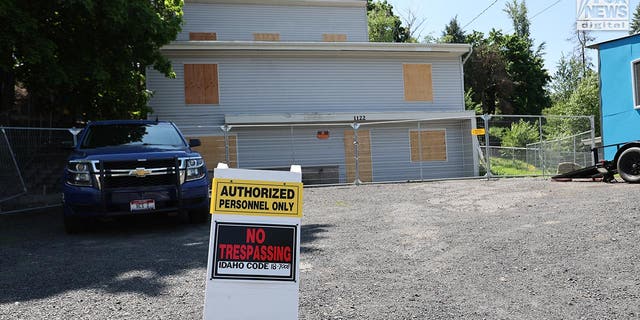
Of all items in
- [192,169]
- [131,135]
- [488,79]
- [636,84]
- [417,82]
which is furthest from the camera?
[488,79]

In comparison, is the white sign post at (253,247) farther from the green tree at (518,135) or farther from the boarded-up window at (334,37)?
the green tree at (518,135)

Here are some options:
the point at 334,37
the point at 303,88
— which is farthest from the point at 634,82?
the point at 334,37

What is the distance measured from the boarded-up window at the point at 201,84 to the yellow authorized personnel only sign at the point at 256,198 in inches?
644

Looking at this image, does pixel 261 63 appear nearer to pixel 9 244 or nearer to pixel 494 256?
pixel 9 244

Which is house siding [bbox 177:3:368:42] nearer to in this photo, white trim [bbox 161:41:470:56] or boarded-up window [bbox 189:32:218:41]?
boarded-up window [bbox 189:32:218:41]

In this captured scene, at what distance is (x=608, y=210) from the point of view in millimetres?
7633

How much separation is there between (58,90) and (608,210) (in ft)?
45.9

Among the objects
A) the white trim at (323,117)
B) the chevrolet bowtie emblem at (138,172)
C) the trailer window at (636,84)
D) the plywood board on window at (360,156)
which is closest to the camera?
the chevrolet bowtie emblem at (138,172)

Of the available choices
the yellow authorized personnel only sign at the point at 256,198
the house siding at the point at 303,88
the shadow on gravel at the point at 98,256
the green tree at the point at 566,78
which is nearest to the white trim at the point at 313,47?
the house siding at the point at 303,88

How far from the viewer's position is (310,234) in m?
7.49

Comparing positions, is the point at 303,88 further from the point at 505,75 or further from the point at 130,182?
the point at 505,75

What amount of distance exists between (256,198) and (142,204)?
526 centimetres

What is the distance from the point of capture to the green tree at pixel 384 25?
130 ft

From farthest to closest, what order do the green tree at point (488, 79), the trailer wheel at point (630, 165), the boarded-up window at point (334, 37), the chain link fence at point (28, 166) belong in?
the green tree at point (488, 79) → the boarded-up window at point (334, 37) → the chain link fence at point (28, 166) → the trailer wheel at point (630, 165)
